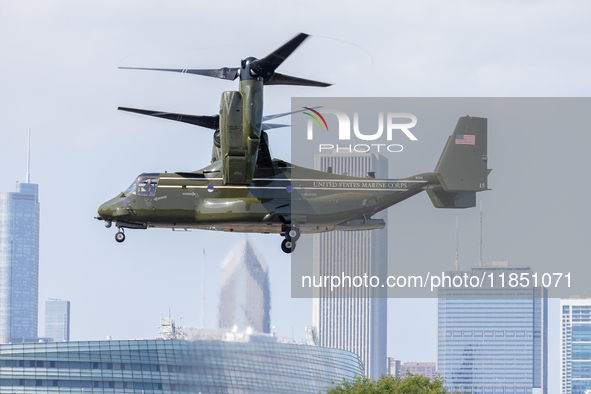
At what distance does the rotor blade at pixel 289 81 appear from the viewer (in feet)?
198

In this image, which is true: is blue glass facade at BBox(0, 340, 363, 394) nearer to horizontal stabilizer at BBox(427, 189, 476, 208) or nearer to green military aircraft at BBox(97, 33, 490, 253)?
green military aircraft at BBox(97, 33, 490, 253)

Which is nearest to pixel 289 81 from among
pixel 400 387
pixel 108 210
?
pixel 108 210

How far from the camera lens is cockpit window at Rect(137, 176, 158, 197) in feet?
214

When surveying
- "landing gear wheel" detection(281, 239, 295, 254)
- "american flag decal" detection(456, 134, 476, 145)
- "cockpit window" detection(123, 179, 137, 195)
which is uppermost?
"american flag decal" detection(456, 134, 476, 145)

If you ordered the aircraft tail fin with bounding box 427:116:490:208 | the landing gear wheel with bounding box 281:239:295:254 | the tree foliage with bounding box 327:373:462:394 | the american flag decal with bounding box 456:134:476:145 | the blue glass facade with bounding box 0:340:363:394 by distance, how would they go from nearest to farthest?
1. the landing gear wheel with bounding box 281:239:295:254
2. the aircraft tail fin with bounding box 427:116:490:208
3. the american flag decal with bounding box 456:134:476:145
4. the tree foliage with bounding box 327:373:462:394
5. the blue glass facade with bounding box 0:340:363:394

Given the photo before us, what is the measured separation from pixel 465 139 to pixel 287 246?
44.5ft

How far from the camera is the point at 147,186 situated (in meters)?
65.4

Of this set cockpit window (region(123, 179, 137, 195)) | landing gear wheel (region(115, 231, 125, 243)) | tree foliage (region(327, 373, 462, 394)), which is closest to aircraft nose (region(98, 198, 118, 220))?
cockpit window (region(123, 179, 137, 195))

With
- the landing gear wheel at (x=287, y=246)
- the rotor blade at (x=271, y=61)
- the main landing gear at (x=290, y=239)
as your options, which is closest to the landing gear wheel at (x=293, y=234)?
the main landing gear at (x=290, y=239)

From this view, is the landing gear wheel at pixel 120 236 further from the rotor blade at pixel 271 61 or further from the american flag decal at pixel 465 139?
the american flag decal at pixel 465 139

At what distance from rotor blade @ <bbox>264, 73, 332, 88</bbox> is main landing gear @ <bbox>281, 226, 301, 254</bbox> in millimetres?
8497

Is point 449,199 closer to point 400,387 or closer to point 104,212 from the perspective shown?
point 104,212

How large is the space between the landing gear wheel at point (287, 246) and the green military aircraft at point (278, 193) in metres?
0.02

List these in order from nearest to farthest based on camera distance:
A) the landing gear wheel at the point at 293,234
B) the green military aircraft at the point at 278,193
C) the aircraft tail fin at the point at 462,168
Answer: the landing gear wheel at the point at 293,234, the green military aircraft at the point at 278,193, the aircraft tail fin at the point at 462,168
